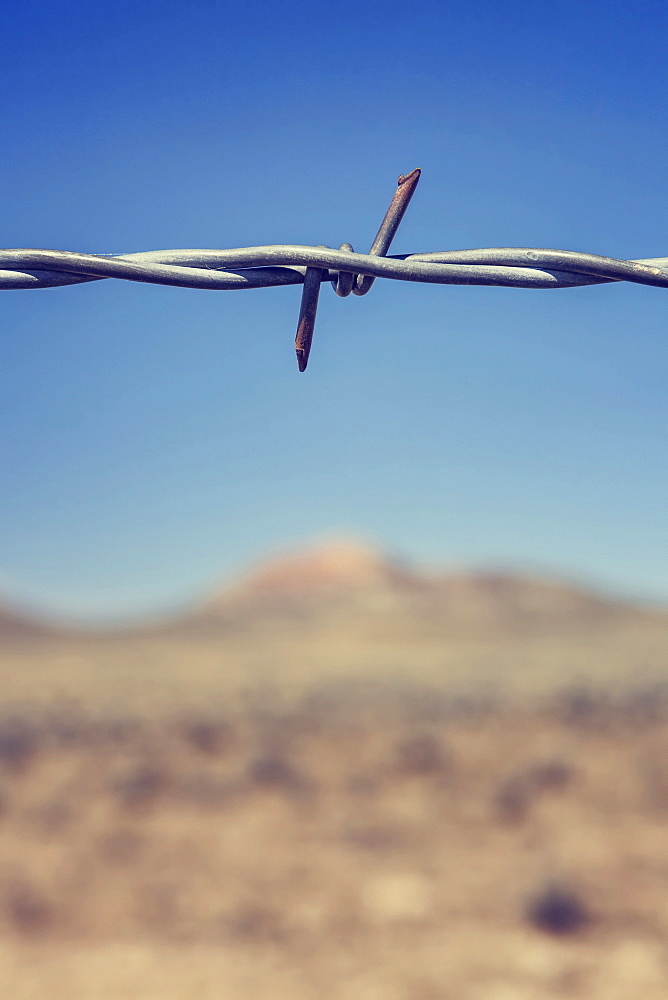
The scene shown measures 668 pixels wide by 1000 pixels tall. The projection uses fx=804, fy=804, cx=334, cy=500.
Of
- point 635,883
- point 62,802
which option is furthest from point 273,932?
point 62,802

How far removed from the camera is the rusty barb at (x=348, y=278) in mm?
1056

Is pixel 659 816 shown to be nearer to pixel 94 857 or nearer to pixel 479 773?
pixel 479 773

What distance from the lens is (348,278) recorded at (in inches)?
43.5

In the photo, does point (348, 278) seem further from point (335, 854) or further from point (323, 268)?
point (335, 854)

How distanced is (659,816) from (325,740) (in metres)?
6.34

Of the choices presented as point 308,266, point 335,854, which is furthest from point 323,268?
point 335,854

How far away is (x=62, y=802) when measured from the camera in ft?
39.4

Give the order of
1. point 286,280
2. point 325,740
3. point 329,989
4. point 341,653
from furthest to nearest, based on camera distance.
Result: point 341,653
point 325,740
point 329,989
point 286,280

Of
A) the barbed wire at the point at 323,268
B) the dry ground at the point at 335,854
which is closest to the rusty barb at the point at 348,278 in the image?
the barbed wire at the point at 323,268

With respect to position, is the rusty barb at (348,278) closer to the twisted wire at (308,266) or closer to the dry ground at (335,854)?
the twisted wire at (308,266)

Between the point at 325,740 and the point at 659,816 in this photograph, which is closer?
the point at 659,816

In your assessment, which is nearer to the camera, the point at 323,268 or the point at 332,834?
the point at 323,268

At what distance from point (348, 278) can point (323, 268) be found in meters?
0.04

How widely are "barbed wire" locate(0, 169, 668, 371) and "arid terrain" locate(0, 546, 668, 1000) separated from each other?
7082mm
